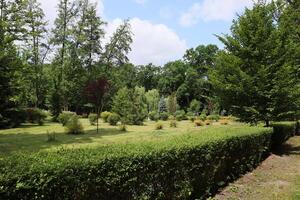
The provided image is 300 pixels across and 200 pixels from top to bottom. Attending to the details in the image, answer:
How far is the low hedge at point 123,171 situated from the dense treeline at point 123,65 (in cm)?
762

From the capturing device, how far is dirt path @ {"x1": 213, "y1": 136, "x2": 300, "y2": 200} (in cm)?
869

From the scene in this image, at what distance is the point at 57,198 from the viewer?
13.2 feet

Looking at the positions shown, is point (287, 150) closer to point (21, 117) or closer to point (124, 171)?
point (124, 171)

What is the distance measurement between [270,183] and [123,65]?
36.4 m

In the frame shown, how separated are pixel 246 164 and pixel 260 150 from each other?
1.84 meters

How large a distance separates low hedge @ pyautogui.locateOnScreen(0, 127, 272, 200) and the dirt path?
1.85 ft

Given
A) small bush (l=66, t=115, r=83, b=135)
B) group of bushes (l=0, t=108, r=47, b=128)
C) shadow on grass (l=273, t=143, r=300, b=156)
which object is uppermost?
group of bushes (l=0, t=108, r=47, b=128)

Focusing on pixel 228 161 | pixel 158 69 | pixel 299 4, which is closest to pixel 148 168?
pixel 228 161

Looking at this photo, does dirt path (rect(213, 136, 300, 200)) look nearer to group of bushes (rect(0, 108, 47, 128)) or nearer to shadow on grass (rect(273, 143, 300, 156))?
shadow on grass (rect(273, 143, 300, 156))

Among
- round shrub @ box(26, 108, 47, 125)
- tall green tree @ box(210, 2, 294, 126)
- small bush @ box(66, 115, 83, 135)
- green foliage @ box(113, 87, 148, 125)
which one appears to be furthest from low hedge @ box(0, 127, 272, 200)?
round shrub @ box(26, 108, 47, 125)

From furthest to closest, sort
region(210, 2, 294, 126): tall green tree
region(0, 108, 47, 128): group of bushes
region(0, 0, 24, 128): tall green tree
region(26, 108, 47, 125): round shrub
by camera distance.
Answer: region(26, 108, 47, 125): round shrub, region(0, 108, 47, 128): group of bushes, region(0, 0, 24, 128): tall green tree, region(210, 2, 294, 126): tall green tree

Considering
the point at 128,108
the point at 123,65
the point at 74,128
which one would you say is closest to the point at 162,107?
the point at 123,65

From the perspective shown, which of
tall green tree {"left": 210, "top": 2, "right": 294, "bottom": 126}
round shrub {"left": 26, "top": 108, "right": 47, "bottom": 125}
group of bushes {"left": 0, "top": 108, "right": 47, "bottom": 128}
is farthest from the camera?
round shrub {"left": 26, "top": 108, "right": 47, "bottom": 125}

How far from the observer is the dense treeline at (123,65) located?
632 inches
